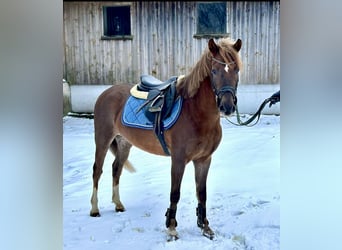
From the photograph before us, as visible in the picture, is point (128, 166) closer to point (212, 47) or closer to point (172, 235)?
point (172, 235)

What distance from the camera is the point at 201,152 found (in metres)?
1.36

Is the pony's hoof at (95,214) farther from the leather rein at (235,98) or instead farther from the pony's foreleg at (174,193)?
the leather rein at (235,98)

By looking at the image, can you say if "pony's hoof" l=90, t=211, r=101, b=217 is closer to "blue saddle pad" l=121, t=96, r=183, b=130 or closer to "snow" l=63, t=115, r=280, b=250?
"snow" l=63, t=115, r=280, b=250

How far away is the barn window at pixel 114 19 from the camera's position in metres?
1.41

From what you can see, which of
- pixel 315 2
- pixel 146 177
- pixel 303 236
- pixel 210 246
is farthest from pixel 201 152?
pixel 315 2

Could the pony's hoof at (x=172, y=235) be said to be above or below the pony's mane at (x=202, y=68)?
below

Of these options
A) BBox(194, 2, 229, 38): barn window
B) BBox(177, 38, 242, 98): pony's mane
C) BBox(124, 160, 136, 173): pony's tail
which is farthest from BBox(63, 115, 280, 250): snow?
BBox(194, 2, 229, 38): barn window

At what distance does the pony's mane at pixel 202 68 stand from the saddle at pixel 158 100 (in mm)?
33

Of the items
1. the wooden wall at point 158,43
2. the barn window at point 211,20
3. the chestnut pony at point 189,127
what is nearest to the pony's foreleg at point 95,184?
the chestnut pony at point 189,127

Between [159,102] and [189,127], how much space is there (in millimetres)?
128

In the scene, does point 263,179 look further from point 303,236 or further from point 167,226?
point 167,226

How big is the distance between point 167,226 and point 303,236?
1.50ft

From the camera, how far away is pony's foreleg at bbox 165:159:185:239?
1357mm

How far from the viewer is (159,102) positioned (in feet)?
4.46
